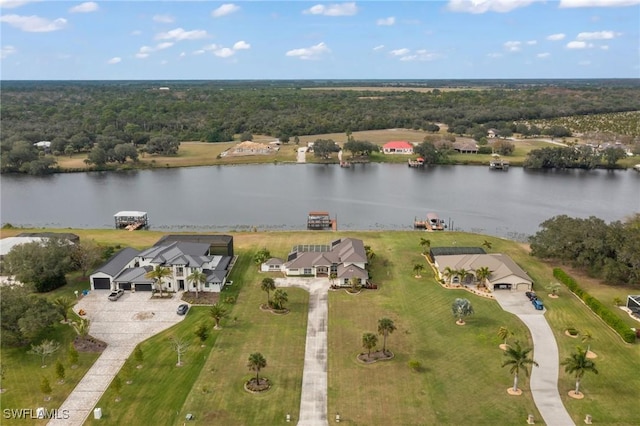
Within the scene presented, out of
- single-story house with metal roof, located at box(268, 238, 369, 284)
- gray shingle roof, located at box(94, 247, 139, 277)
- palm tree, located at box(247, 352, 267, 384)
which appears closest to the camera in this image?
palm tree, located at box(247, 352, 267, 384)

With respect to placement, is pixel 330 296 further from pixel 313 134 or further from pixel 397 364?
pixel 313 134

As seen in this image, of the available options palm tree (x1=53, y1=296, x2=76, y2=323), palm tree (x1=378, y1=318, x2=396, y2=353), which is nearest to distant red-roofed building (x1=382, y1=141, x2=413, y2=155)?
palm tree (x1=378, y1=318, x2=396, y2=353)

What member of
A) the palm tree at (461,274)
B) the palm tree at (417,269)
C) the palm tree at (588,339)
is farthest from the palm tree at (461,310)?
the palm tree at (417,269)

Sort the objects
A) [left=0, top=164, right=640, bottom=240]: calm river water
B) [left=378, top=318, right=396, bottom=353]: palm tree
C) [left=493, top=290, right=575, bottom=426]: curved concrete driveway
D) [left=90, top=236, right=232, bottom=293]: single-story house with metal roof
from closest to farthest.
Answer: [left=493, top=290, right=575, bottom=426]: curved concrete driveway < [left=378, top=318, right=396, bottom=353]: palm tree < [left=90, top=236, right=232, bottom=293]: single-story house with metal roof < [left=0, top=164, right=640, bottom=240]: calm river water

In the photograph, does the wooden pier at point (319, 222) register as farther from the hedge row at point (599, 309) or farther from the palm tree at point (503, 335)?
the palm tree at point (503, 335)

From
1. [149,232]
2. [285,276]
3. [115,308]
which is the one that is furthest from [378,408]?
[149,232]

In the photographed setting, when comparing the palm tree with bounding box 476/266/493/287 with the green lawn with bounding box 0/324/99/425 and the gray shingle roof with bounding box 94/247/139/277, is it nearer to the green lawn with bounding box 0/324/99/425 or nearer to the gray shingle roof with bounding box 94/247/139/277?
the green lawn with bounding box 0/324/99/425

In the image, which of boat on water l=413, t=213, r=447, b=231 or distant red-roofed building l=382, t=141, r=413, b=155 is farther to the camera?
distant red-roofed building l=382, t=141, r=413, b=155
